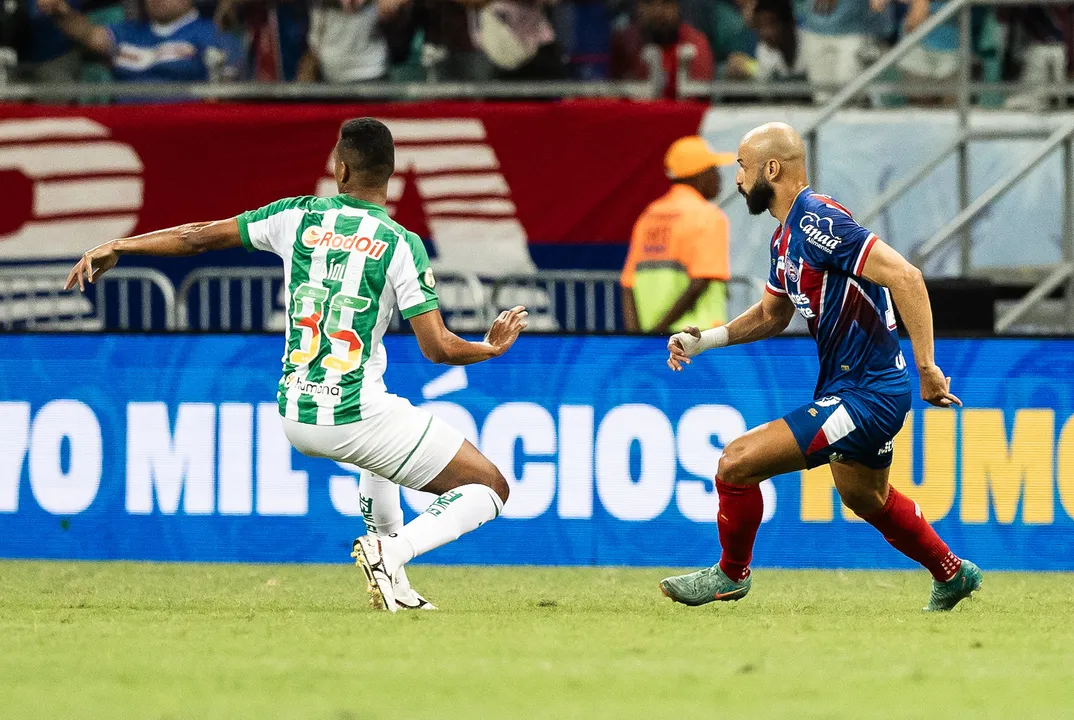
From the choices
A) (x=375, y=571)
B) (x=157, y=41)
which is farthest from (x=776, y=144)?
(x=157, y=41)

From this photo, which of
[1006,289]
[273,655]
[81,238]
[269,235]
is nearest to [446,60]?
[81,238]

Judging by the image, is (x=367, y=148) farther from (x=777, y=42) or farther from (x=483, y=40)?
(x=777, y=42)

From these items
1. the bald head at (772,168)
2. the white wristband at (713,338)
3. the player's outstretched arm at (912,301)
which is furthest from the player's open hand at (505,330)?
the player's outstretched arm at (912,301)

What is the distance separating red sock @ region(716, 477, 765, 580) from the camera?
25.5 feet

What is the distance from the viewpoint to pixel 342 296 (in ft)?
24.1

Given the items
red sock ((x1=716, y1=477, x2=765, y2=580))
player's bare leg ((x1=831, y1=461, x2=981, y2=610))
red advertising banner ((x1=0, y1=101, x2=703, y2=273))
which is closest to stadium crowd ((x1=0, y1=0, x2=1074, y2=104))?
red advertising banner ((x1=0, y1=101, x2=703, y2=273))

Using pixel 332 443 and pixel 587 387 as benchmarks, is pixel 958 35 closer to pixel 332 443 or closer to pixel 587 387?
pixel 587 387

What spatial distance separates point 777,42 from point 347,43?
3.48m

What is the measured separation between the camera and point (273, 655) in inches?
244

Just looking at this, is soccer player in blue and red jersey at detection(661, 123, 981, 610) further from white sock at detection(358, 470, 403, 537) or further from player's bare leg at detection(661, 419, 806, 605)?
white sock at detection(358, 470, 403, 537)

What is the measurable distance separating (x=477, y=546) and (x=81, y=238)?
201 inches

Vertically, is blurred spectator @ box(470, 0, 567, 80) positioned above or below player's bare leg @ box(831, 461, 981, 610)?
above

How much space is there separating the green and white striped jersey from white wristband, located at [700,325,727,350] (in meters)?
1.34

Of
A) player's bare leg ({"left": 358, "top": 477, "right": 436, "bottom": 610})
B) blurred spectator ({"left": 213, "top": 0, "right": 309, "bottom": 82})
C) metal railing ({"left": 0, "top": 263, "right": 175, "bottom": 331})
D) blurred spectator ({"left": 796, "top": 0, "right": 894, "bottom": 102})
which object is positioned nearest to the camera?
player's bare leg ({"left": 358, "top": 477, "right": 436, "bottom": 610})
